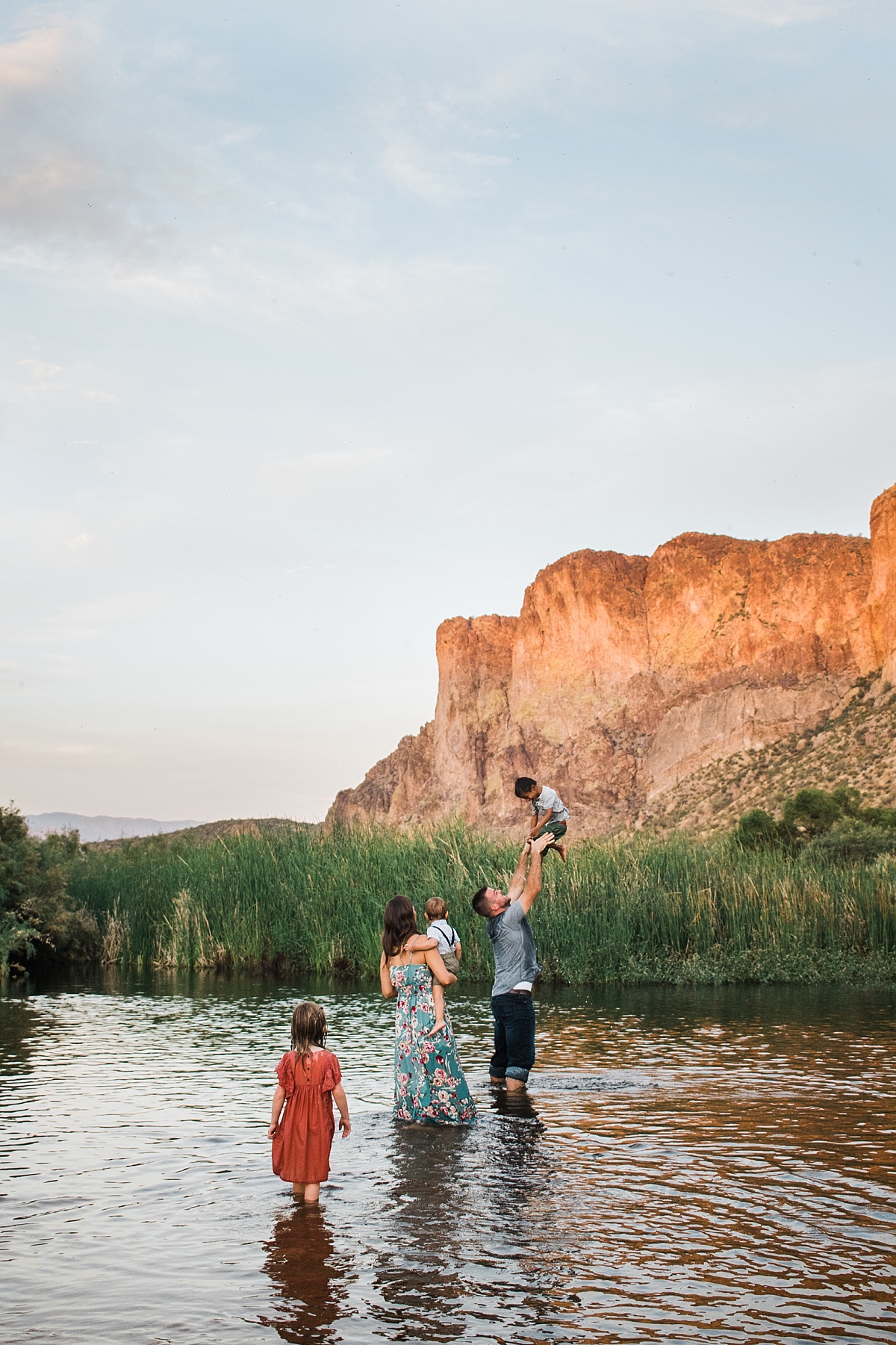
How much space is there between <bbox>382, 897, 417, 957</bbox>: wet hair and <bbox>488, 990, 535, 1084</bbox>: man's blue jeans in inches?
60.2

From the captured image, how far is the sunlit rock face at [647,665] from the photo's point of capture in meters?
84.7

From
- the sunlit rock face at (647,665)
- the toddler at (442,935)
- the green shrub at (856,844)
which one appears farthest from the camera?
the sunlit rock face at (647,665)

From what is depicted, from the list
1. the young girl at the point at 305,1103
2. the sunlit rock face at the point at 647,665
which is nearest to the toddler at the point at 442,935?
the young girl at the point at 305,1103

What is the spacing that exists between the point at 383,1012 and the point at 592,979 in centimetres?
453

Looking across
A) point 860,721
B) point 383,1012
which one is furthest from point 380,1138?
point 860,721

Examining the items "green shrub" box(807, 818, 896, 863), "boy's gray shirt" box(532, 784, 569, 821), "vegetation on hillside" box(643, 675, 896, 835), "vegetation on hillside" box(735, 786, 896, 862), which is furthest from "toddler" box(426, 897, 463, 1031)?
"vegetation on hillside" box(643, 675, 896, 835)

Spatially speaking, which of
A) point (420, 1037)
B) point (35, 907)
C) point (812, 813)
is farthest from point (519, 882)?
point (812, 813)

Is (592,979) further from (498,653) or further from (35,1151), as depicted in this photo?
(498,653)

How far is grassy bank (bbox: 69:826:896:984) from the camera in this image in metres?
18.7

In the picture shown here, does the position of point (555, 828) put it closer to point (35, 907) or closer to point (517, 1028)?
point (517, 1028)

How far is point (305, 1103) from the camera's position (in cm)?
621

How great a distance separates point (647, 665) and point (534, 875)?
88465mm

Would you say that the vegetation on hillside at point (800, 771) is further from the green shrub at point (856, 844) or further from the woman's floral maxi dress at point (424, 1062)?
the woman's floral maxi dress at point (424, 1062)

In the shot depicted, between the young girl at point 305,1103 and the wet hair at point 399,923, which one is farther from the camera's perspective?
the wet hair at point 399,923
